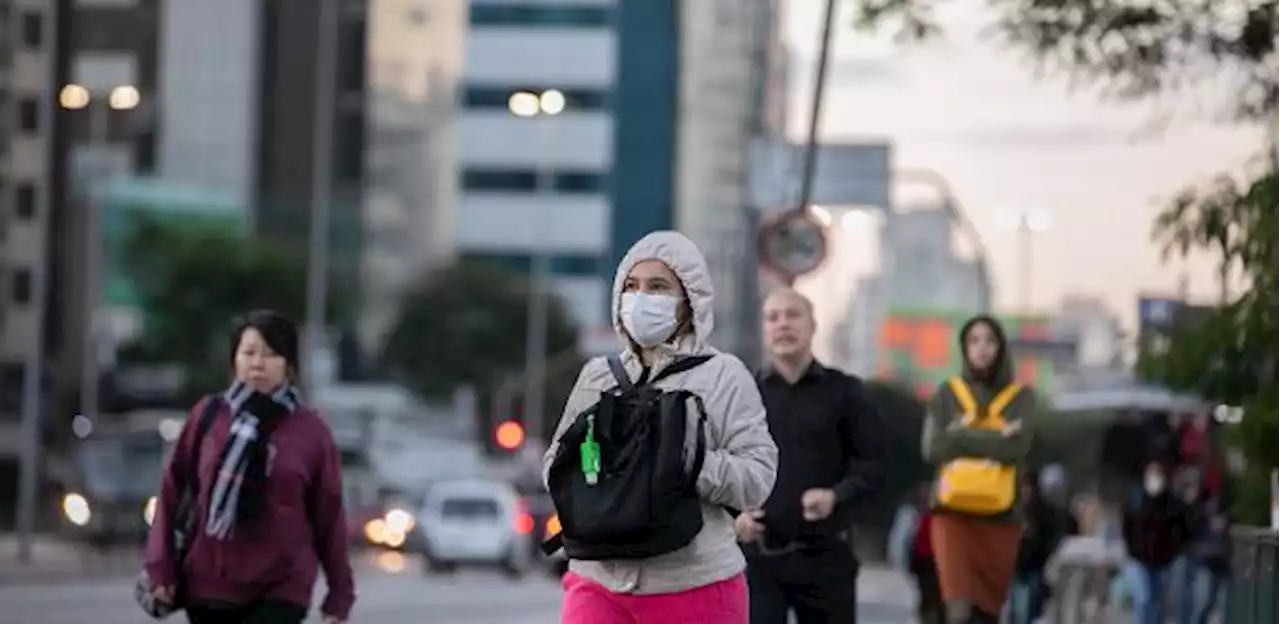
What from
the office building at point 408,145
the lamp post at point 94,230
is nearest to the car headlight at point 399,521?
the lamp post at point 94,230

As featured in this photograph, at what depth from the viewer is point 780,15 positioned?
433 feet

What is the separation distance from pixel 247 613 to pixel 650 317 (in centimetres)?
246

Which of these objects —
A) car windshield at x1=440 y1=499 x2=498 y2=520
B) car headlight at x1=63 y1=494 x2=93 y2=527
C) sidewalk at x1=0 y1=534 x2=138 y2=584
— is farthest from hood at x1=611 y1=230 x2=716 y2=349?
car windshield at x1=440 y1=499 x2=498 y2=520

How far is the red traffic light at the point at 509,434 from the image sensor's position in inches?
1921

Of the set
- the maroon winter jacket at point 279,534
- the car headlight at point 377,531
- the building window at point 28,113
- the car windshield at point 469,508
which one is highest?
the building window at point 28,113

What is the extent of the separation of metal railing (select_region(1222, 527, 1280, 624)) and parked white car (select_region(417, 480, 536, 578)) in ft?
127

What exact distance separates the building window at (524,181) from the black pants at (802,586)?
11310 centimetres

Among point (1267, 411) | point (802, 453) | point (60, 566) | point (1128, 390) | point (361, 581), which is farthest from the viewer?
point (1128, 390)

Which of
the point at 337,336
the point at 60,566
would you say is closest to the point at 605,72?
the point at 337,336

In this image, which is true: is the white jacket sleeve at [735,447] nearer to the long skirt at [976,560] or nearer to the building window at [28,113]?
the long skirt at [976,560]

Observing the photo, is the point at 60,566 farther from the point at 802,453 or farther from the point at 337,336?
the point at 337,336

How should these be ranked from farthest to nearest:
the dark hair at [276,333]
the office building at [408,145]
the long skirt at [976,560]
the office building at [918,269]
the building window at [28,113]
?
1. the office building at [918,269]
2. the office building at [408,145]
3. the building window at [28,113]
4. the long skirt at [976,560]
5. the dark hair at [276,333]

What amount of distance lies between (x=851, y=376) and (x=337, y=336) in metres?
99.6

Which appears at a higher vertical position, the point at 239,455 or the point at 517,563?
the point at 239,455
